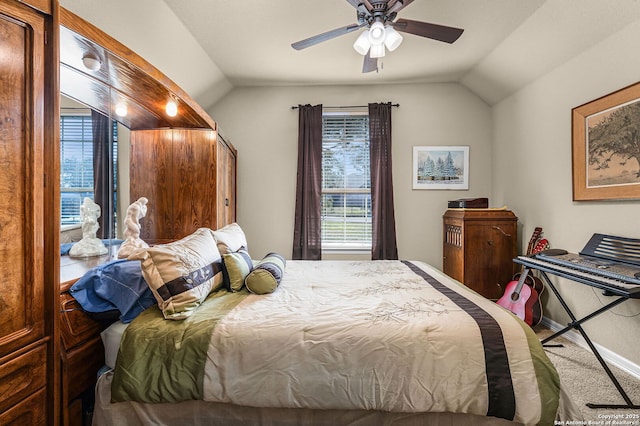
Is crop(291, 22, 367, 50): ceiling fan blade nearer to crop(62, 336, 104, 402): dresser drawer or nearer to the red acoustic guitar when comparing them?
crop(62, 336, 104, 402): dresser drawer

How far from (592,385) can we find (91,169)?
135 inches

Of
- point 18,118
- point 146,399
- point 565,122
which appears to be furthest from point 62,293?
point 565,122

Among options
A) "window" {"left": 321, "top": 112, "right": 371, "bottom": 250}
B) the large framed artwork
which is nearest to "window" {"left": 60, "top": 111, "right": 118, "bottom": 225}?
"window" {"left": 321, "top": 112, "right": 371, "bottom": 250}

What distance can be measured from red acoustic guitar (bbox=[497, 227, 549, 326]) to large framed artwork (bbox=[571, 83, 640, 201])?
0.56 meters

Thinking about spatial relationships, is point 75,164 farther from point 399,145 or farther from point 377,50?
point 399,145

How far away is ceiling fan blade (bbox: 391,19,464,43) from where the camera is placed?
1.91 meters

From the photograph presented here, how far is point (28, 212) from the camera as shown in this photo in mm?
1016

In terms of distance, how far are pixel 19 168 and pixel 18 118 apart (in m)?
0.16

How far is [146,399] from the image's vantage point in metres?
1.25

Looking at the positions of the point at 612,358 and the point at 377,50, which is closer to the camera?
the point at 377,50

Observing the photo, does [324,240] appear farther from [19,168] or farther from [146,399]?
[19,168]

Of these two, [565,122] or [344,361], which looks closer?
[344,361]

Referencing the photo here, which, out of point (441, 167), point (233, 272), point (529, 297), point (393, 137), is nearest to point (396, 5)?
point (233, 272)

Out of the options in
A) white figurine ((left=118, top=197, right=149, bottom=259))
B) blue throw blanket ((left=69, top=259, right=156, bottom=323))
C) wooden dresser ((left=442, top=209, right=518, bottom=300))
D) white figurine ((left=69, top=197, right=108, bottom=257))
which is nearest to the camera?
blue throw blanket ((left=69, top=259, right=156, bottom=323))
